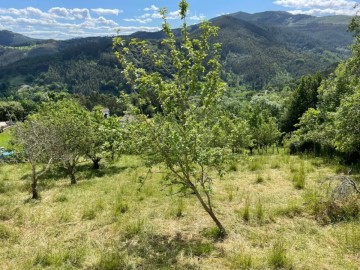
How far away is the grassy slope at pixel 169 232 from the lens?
8109mm

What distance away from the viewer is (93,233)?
1051 cm

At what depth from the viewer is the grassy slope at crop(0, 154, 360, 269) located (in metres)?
8.11

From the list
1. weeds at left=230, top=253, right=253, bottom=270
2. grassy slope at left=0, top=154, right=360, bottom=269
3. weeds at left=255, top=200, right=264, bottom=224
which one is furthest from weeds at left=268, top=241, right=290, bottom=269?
weeds at left=255, top=200, right=264, bottom=224

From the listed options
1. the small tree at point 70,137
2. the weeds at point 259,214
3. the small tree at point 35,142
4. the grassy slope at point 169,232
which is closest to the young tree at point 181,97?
the grassy slope at point 169,232

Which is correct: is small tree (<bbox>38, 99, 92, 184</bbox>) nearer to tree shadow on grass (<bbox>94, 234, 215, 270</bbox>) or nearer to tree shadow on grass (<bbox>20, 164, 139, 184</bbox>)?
tree shadow on grass (<bbox>20, 164, 139, 184</bbox>)

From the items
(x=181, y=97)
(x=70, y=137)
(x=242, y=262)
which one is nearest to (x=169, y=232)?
(x=242, y=262)

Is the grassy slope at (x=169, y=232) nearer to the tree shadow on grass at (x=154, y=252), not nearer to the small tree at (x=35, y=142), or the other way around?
the tree shadow on grass at (x=154, y=252)

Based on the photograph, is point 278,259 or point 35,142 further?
→ point 35,142

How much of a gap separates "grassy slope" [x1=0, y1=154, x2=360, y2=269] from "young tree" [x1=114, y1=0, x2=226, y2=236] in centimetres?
171

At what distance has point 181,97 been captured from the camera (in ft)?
29.8

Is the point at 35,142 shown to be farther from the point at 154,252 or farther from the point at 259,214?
the point at 259,214

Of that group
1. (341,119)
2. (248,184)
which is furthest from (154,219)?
(341,119)

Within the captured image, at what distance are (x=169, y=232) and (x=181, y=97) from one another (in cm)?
436

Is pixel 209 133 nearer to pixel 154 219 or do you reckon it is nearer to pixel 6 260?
pixel 154 219
